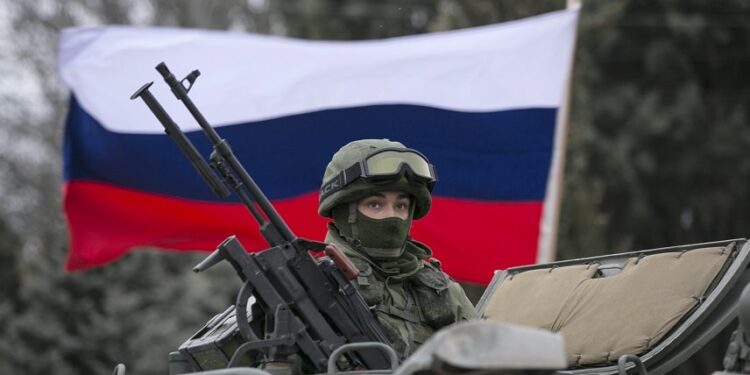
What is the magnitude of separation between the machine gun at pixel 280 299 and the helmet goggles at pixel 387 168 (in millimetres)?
444

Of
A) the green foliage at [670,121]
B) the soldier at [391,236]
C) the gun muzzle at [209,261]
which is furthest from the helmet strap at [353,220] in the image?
the green foliage at [670,121]

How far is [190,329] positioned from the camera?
66.8ft

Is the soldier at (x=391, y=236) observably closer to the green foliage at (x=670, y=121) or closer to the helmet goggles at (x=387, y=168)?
the helmet goggles at (x=387, y=168)

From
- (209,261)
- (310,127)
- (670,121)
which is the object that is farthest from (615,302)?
(670,121)

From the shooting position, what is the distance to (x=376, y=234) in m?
5.82

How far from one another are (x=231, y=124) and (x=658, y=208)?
17409mm

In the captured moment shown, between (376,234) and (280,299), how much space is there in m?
0.65

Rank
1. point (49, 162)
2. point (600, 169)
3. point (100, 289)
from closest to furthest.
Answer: point (100, 289) → point (600, 169) → point (49, 162)

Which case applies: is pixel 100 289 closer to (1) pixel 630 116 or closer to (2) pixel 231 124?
(2) pixel 231 124

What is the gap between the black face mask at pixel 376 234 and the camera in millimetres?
5816

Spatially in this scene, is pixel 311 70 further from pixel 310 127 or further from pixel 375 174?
pixel 375 174

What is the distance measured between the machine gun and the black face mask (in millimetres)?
402

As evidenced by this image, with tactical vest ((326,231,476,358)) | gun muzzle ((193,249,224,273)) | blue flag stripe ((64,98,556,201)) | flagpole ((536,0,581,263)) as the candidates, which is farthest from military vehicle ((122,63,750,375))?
blue flag stripe ((64,98,556,201))

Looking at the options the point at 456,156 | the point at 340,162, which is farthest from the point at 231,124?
the point at 340,162
